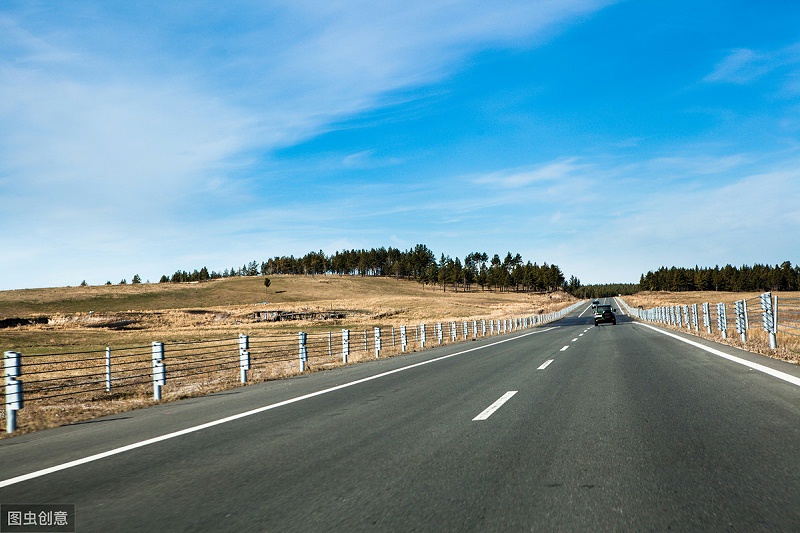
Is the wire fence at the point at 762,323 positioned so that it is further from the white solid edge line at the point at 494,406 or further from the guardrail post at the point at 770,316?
the white solid edge line at the point at 494,406

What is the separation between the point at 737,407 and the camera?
721 cm

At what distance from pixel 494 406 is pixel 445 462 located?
10.5 ft

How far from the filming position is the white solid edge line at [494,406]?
7.24 metres

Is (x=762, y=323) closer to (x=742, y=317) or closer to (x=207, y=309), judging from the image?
(x=742, y=317)

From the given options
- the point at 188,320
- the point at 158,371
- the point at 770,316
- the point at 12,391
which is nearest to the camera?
the point at 12,391

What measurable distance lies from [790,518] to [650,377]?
7.87 metres

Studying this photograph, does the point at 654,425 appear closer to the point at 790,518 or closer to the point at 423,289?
the point at 790,518

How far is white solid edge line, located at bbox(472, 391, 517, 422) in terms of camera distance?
724 centimetres

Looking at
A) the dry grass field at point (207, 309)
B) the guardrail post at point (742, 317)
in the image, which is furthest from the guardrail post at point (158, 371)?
the dry grass field at point (207, 309)

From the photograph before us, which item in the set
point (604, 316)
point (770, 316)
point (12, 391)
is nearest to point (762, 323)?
point (770, 316)

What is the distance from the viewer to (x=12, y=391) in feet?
28.3

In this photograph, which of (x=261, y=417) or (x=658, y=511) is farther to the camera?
(x=261, y=417)

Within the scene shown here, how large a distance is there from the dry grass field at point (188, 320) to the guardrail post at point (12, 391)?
0.84ft

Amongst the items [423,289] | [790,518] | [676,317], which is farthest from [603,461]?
[423,289]
